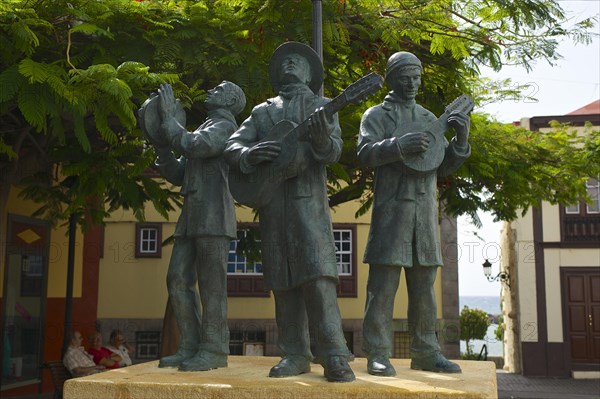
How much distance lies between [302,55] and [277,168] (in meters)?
0.92

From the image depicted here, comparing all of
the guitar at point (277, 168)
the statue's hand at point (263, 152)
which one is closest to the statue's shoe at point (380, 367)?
the guitar at point (277, 168)

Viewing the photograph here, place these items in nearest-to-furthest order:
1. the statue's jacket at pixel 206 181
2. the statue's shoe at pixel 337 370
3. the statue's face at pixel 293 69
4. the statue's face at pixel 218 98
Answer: the statue's shoe at pixel 337 370, the statue's face at pixel 293 69, the statue's jacket at pixel 206 181, the statue's face at pixel 218 98

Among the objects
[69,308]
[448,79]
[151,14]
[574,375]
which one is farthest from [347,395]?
[574,375]

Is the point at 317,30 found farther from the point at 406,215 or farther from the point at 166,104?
the point at 406,215

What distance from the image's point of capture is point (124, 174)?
979cm

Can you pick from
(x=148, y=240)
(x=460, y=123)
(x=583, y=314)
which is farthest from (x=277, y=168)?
(x=583, y=314)

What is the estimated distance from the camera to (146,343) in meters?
21.8

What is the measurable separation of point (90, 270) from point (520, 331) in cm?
1347

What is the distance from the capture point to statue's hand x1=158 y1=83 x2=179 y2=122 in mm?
6043

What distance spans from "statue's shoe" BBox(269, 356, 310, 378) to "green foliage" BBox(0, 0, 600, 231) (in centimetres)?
276

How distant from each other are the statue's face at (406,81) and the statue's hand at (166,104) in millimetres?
1696

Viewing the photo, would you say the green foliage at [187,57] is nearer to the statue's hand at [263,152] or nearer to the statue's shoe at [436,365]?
the statue's hand at [263,152]

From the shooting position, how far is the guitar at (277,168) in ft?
17.6

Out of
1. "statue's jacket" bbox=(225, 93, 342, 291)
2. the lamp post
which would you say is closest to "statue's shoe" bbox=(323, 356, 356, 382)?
"statue's jacket" bbox=(225, 93, 342, 291)
